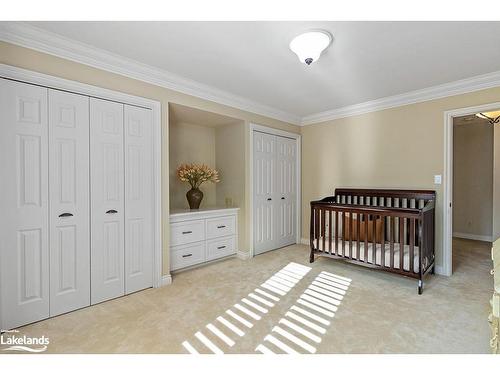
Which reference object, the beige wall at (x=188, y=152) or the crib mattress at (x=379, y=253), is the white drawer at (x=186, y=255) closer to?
the beige wall at (x=188, y=152)

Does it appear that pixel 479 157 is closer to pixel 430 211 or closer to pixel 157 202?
pixel 430 211

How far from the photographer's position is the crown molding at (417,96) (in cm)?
266

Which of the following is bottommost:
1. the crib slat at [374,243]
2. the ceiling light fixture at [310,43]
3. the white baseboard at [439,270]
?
the white baseboard at [439,270]

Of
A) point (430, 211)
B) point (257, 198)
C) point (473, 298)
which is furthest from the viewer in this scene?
point (257, 198)

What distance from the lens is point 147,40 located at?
196cm

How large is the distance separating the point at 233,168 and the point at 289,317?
2245 mm

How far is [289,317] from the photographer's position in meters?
2.02

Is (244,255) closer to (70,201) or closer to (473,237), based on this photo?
(70,201)

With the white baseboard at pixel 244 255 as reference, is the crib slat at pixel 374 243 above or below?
above

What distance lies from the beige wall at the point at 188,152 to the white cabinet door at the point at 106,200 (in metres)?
A: 1.24

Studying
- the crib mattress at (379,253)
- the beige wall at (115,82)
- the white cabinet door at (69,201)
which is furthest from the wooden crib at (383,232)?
the white cabinet door at (69,201)

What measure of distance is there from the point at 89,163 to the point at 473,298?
376cm

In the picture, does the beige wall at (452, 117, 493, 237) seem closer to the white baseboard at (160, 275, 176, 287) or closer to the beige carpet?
the beige carpet
